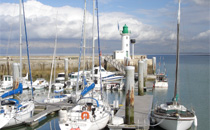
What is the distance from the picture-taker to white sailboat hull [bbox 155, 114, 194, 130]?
14734mm

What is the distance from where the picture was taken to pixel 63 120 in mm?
13805

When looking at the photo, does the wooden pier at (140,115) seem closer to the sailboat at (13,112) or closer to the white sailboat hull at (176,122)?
the white sailboat hull at (176,122)

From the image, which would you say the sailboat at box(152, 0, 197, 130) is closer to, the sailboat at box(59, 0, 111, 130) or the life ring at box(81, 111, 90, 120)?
the sailboat at box(59, 0, 111, 130)

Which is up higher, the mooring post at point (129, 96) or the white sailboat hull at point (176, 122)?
the mooring post at point (129, 96)

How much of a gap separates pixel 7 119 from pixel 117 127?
22.8 feet

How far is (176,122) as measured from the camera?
14789 mm

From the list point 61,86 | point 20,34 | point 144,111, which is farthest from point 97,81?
point 144,111

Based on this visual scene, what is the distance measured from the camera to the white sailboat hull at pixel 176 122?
14734 mm

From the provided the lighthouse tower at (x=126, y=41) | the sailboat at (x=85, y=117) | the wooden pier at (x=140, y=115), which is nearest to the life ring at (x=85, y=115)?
the sailboat at (x=85, y=117)

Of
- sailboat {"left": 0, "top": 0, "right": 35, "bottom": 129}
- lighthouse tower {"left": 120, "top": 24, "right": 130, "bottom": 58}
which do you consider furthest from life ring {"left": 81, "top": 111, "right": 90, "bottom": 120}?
lighthouse tower {"left": 120, "top": 24, "right": 130, "bottom": 58}

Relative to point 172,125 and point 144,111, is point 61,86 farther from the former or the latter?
point 172,125

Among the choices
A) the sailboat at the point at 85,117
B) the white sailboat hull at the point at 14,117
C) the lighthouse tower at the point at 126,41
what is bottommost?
the white sailboat hull at the point at 14,117

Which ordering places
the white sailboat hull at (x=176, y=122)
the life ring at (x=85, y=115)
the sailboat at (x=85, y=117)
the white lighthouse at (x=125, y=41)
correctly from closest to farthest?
1. the sailboat at (x=85, y=117)
2. the life ring at (x=85, y=115)
3. the white sailboat hull at (x=176, y=122)
4. the white lighthouse at (x=125, y=41)

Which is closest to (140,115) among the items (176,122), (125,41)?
(176,122)
